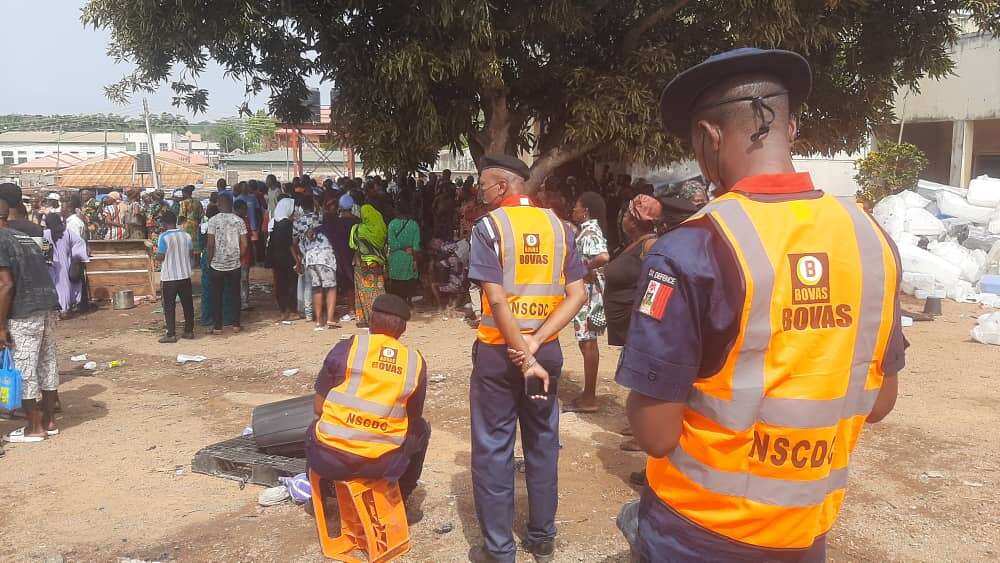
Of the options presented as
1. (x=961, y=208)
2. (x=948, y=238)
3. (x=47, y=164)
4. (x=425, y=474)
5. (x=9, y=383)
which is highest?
(x=47, y=164)

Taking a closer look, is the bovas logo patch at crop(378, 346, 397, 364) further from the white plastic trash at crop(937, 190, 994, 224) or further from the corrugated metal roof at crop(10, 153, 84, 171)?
the corrugated metal roof at crop(10, 153, 84, 171)

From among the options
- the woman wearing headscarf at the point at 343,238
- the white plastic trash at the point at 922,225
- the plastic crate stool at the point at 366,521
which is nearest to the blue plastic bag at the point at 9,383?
the plastic crate stool at the point at 366,521

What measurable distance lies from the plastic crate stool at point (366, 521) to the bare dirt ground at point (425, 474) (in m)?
0.19

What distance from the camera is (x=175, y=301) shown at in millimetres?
9367

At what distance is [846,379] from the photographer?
1645 mm

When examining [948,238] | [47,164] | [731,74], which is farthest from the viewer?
[47,164]

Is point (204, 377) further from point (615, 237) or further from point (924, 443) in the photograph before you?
point (615, 237)

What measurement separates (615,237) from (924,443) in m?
8.25

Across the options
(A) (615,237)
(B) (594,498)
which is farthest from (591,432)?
(A) (615,237)

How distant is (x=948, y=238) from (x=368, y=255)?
406 inches

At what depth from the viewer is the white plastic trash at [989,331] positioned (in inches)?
335

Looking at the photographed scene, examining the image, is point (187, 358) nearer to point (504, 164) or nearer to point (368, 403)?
point (368, 403)

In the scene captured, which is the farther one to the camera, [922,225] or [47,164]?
[47,164]

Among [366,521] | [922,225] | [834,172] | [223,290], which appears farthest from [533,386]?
[834,172]
